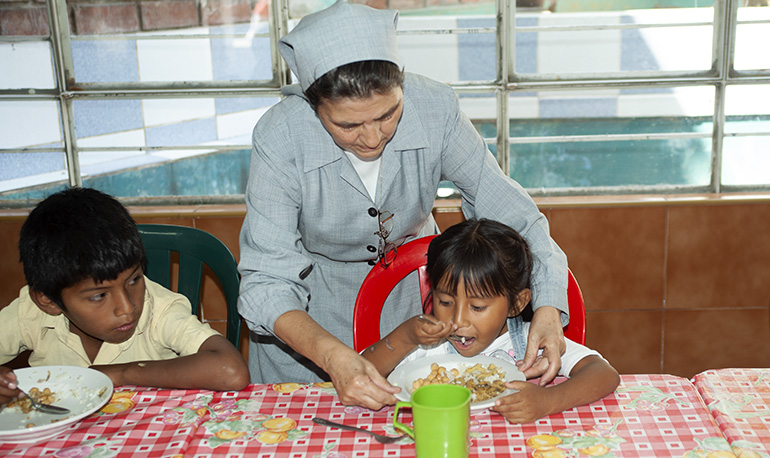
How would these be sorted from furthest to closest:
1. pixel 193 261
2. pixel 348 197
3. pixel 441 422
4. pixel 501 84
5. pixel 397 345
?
pixel 501 84, pixel 193 261, pixel 348 197, pixel 397 345, pixel 441 422

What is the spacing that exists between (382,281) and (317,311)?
0.80 feet

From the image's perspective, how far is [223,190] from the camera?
2938 millimetres

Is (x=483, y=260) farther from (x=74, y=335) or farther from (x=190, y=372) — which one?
(x=74, y=335)

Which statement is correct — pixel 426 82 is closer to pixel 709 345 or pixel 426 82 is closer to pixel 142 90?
pixel 142 90

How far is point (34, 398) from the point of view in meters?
1.34

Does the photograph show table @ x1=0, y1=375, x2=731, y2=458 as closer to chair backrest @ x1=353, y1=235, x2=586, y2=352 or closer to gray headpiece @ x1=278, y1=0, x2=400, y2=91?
chair backrest @ x1=353, y1=235, x2=586, y2=352

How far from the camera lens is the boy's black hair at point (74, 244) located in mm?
1528

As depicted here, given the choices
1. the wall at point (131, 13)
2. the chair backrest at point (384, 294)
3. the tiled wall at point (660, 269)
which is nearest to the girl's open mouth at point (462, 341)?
the chair backrest at point (384, 294)

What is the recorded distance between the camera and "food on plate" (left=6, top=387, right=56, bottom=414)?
4.34ft

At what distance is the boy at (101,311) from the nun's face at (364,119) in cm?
54

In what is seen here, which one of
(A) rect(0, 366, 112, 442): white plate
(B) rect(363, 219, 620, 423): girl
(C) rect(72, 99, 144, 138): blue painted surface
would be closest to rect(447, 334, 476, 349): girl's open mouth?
(B) rect(363, 219, 620, 423): girl

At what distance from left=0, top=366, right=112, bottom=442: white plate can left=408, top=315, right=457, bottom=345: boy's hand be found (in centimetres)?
64

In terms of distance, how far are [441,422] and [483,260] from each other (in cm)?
63

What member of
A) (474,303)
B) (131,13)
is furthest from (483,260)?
(131,13)
